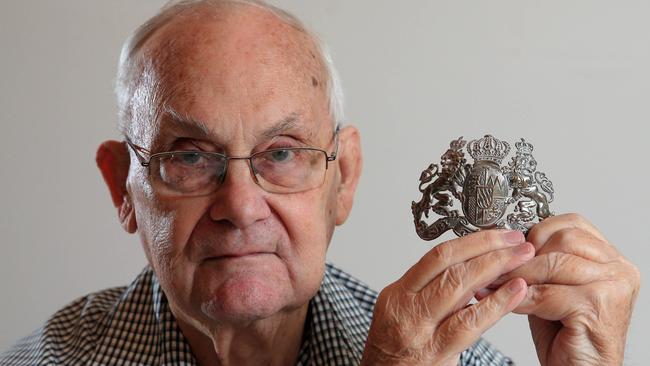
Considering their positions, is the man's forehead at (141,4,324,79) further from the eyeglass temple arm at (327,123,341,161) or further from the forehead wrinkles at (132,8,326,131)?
the eyeglass temple arm at (327,123,341,161)

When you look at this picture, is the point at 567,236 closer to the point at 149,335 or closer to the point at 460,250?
the point at 460,250

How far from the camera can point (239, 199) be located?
6.67 feet

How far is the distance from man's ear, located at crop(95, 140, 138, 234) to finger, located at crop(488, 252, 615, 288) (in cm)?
100

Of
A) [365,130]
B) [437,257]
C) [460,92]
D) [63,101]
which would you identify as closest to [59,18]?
[63,101]

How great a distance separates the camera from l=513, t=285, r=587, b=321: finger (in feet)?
6.13

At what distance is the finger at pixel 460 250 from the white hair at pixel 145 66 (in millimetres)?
546

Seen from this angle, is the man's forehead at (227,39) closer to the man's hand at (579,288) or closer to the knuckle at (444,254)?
the knuckle at (444,254)

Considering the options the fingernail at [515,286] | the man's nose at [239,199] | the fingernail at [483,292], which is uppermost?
the man's nose at [239,199]

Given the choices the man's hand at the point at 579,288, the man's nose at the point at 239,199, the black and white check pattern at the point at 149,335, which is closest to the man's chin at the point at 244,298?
the man's nose at the point at 239,199

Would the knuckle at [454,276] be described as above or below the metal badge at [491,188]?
below

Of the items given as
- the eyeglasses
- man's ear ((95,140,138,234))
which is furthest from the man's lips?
man's ear ((95,140,138,234))

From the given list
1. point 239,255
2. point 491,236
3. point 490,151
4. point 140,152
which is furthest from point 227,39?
point 491,236

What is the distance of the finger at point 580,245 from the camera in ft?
6.11

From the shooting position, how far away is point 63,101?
10.8 ft
